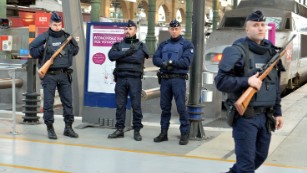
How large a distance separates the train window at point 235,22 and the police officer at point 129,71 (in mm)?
7910

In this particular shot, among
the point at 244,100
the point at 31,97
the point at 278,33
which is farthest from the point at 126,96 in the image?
the point at 278,33

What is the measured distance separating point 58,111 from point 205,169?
580 centimetres

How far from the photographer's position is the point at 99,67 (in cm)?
892

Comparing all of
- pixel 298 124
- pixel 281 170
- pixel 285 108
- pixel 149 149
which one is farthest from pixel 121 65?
pixel 285 108

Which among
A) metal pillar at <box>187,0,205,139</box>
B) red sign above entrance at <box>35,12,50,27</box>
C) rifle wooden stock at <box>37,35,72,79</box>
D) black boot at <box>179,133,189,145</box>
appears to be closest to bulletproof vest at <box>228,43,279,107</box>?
black boot at <box>179,133,189,145</box>

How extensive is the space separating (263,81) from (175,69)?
3033 millimetres

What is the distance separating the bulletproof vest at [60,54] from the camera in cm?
772

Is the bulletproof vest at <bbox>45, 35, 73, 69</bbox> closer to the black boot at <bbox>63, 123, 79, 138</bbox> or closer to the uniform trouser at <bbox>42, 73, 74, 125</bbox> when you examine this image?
the uniform trouser at <bbox>42, 73, 74, 125</bbox>

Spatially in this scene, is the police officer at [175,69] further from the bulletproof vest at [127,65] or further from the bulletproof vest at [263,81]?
the bulletproof vest at [263,81]

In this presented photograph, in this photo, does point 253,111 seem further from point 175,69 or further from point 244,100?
point 175,69

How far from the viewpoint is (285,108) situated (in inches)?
435

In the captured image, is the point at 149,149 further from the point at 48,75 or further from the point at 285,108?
the point at 285,108

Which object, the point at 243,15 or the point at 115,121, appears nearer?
the point at 115,121

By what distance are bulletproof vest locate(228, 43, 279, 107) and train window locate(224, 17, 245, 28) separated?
10.8m
